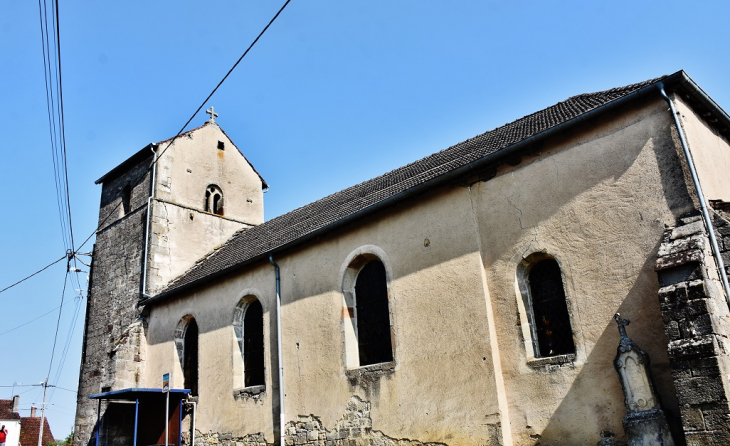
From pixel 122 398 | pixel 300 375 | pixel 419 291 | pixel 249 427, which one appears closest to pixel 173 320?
pixel 122 398

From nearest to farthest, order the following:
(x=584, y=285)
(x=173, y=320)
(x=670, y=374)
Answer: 1. (x=670, y=374)
2. (x=584, y=285)
3. (x=173, y=320)

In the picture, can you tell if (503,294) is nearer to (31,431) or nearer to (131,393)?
(131,393)

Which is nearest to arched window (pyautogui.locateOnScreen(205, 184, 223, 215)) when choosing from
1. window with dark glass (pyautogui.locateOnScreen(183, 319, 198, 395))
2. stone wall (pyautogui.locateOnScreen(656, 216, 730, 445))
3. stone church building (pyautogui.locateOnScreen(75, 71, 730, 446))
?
stone church building (pyautogui.locateOnScreen(75, 71, 730, 446))

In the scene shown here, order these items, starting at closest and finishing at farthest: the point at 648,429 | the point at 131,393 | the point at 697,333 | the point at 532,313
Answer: the point at 697,333 < the point at 648,429 < the point at 532,313 < the point at 131,393

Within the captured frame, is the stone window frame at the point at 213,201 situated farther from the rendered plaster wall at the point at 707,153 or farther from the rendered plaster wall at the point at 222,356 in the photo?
the rendered plaster wall at the point at 707,153

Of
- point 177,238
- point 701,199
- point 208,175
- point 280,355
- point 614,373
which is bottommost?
point 614,373

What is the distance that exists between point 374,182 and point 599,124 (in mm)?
7324

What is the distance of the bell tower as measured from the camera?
55.2 ft

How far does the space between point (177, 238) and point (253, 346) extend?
5965 millimetres

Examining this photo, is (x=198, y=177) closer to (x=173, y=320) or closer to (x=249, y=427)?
(x=173, y=320)

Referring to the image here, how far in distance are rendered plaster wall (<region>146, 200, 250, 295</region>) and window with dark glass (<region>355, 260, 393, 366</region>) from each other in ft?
26.5

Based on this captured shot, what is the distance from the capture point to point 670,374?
7402mm

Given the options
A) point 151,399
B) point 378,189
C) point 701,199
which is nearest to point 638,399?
point 701,199

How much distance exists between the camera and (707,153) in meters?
8.94
